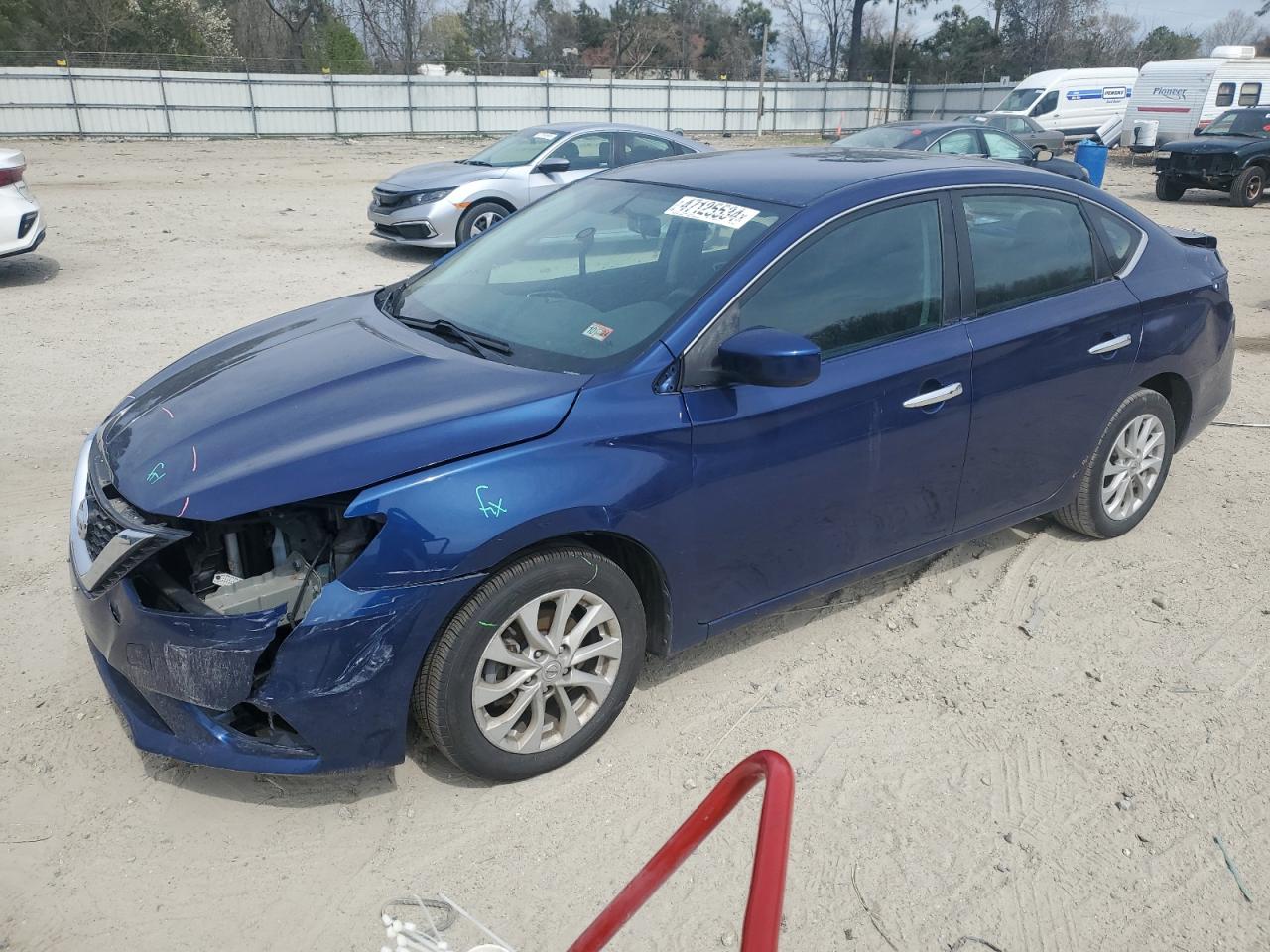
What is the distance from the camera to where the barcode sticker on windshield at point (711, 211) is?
11.8 feet

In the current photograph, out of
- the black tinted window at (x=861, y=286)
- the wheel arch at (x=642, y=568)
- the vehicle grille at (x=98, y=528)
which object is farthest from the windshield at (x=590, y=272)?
the vehicle grille at (x=98, y=528)

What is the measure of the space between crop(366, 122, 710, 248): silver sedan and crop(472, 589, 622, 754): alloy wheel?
29.5ft

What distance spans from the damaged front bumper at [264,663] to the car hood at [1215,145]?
19.3 m

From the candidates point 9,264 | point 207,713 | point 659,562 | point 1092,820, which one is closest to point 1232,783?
point 1092,820

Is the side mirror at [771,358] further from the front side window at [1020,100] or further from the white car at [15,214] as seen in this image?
the front side window at [1020,100]

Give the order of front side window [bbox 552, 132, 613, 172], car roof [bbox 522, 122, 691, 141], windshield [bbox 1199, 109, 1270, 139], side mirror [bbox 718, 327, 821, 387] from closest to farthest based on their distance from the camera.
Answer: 1. side mirror [bbox 718, 327, 821, 387]
2. front side window [bbox 552, 132, 613, 172]
3. car roof [bbox 522, 122, 691, 141]
4. windshield [bbox 1199, 109, 1270, 139]

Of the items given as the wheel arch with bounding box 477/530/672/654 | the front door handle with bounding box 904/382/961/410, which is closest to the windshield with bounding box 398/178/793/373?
the wheel arch with bounding box 477/530/672/654

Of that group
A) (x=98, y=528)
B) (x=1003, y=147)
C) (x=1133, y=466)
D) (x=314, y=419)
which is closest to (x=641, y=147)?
(x=1003, y=147)

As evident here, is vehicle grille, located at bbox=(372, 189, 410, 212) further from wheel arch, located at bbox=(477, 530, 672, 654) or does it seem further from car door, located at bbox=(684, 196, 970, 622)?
wheel arch, located at bbox=(477, 530, 672, 654)

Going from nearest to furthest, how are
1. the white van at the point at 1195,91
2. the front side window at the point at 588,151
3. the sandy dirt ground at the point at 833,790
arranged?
the sandy dirt ground at the point at 833,790, the front side window at the point at 588,151, the white van at the point at 1195,91

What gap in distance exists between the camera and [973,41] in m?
57.4

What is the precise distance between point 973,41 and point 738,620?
62027 mm

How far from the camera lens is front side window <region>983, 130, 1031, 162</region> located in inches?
613

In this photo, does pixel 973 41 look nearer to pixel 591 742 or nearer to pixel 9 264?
pixel 9 264
